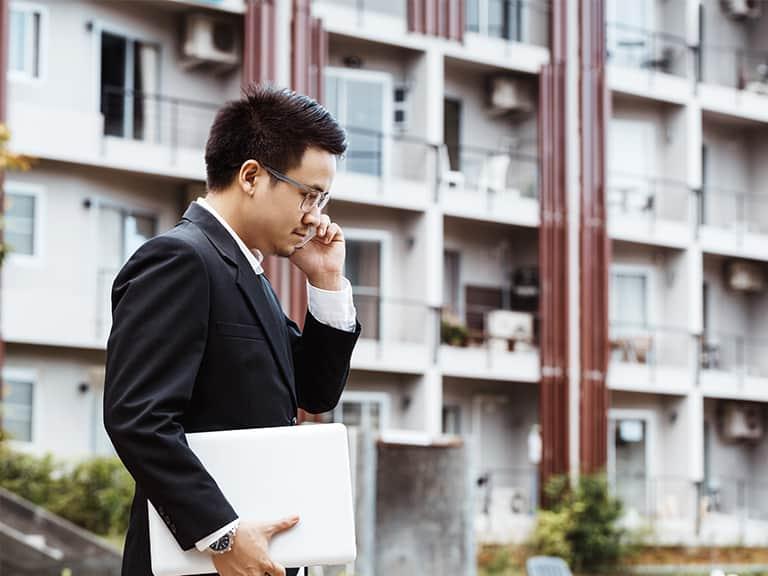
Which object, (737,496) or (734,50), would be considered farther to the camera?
(734,50)

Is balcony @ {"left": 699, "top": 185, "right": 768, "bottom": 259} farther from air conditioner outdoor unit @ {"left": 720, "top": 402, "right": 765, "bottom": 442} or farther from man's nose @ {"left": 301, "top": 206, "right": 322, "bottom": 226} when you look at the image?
man's nose @ {"left": 301, "top": 206, "right": 322, "bottom": 226}

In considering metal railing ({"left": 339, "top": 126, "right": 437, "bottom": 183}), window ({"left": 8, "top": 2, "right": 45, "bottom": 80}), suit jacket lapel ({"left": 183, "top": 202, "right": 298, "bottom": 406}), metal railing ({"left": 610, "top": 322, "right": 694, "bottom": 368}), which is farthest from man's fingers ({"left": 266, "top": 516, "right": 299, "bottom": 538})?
metal railing ({"left": 610, "top": 322, "right": 694, "bottom": 368})

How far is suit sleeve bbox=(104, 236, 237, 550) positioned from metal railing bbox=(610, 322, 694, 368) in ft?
74.2

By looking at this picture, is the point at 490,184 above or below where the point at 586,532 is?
above

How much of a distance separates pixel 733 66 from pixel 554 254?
22.6 ft

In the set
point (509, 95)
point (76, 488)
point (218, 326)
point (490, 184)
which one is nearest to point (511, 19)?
point (509, 95)

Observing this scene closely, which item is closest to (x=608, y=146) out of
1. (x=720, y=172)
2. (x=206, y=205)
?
(x=720, y=172)

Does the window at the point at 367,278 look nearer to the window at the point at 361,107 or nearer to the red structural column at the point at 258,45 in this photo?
the window at the point at 361,107

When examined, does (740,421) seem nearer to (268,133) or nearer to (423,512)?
(423,512)

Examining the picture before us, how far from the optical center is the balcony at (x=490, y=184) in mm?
23188

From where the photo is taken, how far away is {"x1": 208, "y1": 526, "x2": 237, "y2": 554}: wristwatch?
272cm

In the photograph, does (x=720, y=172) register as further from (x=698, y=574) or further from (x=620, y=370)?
(x=698, y=574)

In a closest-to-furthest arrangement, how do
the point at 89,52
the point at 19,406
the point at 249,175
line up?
the point at 249,175
the point at 19,406
the point at 89,52

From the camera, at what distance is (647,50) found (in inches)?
1049
